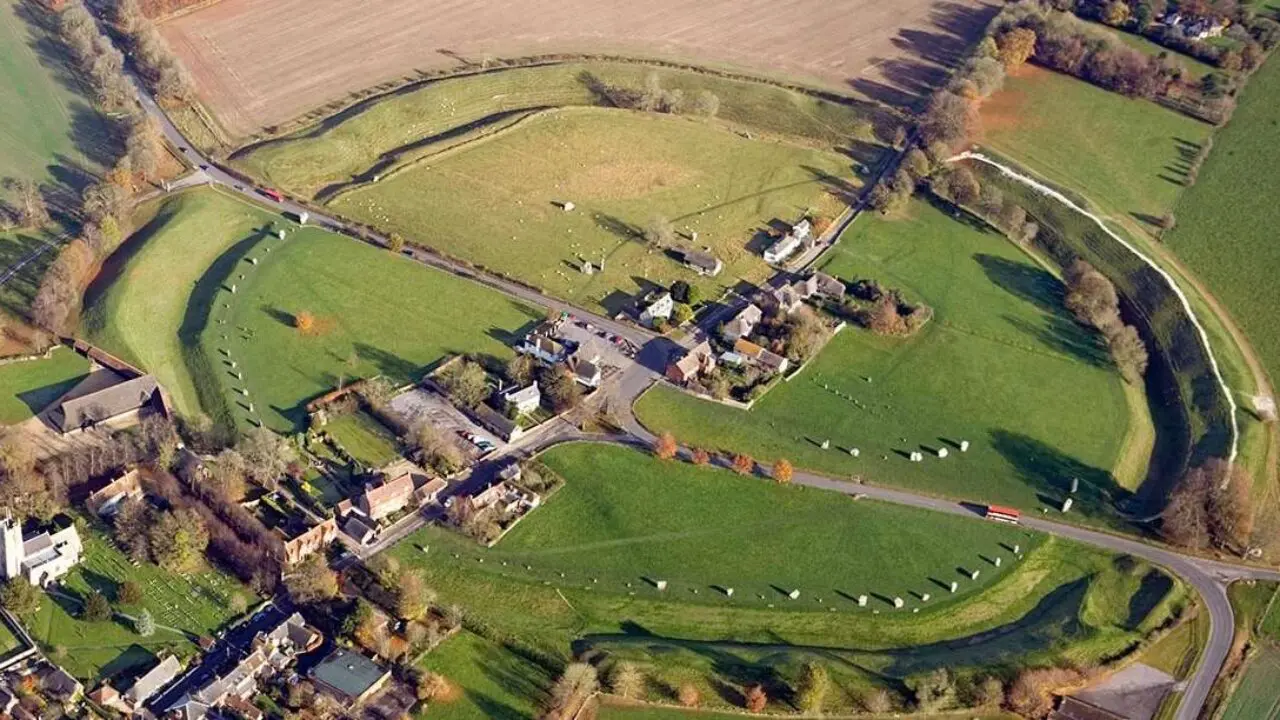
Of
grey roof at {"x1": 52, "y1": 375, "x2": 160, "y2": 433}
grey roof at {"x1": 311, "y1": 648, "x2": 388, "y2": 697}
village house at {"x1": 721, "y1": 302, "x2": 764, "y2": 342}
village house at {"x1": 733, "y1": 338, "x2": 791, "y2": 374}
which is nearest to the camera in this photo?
grey roof at {"x1": 311, "y1": 648, "x2": 388, "y2": 697}

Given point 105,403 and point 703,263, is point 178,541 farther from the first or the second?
point 703,263

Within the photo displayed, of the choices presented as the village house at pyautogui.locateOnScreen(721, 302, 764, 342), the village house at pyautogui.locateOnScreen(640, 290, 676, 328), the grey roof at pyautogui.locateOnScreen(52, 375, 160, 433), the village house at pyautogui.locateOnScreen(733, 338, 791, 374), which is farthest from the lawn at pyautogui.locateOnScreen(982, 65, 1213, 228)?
the grey roof at pyautogui.locateOnScreen(52, 375, 160, 433)

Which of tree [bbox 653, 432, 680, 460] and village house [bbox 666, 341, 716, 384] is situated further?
village house [bbox 666, 341, 716, 384]

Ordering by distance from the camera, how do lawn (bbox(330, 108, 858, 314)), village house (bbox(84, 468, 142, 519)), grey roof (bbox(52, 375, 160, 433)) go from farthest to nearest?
lawn (bbox(330, 108, 858, 314)) < grey roof (bbox(52, 375, 160, 433)) < village house (bbox(84, 468, 142, 519))

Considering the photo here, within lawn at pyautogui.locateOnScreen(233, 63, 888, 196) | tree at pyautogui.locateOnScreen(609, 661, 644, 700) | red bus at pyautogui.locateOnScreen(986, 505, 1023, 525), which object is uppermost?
lawn at pyautogui.locateOnScreen(233, 63, 888, 196)

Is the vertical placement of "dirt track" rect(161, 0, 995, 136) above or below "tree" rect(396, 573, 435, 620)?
above

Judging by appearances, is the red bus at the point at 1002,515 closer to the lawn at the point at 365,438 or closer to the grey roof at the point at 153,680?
the lawn at the point at 365,438

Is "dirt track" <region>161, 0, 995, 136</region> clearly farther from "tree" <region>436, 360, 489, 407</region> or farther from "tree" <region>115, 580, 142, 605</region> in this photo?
"tree" <region>115, 580, 142, 605</region>
